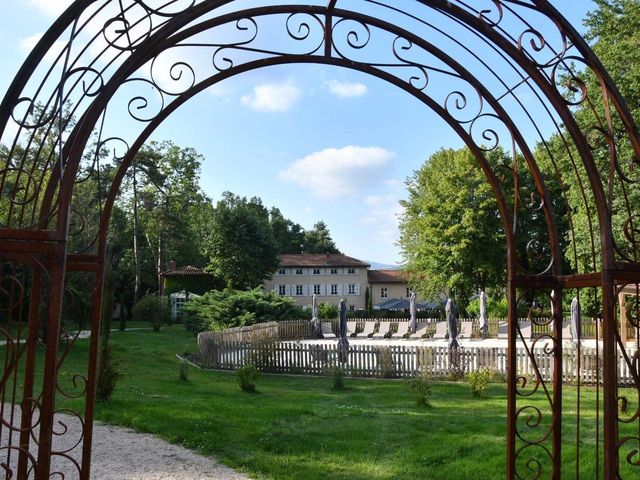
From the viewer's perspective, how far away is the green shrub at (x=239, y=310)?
27656 mm

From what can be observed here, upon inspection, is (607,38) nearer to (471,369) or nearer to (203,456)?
(471,369)

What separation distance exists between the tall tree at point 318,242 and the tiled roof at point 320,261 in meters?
16.5

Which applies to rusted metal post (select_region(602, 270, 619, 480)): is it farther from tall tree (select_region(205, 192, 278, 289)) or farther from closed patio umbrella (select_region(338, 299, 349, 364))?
tall tree (select_region(205, 192, 278, 289))

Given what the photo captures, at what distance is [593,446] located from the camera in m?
7.43

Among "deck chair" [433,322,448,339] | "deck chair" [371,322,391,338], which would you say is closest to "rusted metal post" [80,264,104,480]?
"deck chair" [433,322,448,339]

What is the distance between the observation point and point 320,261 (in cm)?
6066

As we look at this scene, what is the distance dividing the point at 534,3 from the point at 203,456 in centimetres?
608

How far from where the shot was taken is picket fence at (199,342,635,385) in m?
14.7

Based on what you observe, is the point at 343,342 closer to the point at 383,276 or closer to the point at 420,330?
the point at 420,330

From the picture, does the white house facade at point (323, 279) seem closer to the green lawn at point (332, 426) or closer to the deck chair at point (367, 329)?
the deck chair at point (367, 329)

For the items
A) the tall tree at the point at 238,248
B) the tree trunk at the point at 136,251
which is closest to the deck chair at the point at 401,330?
the tall tree at the point at 238,248

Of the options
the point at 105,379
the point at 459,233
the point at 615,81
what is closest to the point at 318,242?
the point at 459,233

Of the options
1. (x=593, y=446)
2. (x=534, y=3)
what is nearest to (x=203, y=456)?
(x=593, y=446)

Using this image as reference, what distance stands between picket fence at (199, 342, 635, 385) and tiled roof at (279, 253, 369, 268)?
138 feet
